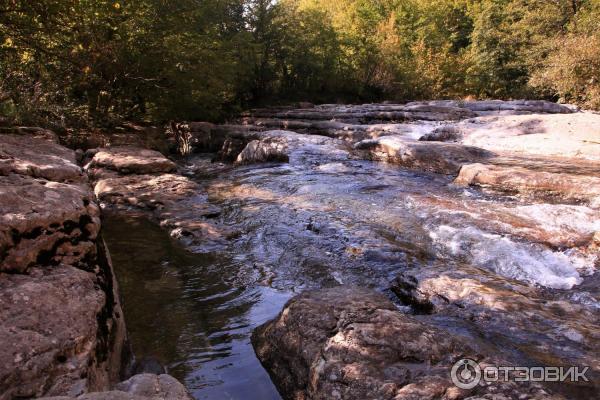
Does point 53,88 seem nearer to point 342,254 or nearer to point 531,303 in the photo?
point 342,254

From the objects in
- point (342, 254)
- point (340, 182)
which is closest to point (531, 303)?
point (342, 254)

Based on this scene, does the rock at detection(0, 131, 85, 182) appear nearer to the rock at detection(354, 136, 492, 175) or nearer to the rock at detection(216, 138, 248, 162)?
the rock at detection(354, 136, 492, 175)

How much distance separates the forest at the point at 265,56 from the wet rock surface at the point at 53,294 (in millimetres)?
4826

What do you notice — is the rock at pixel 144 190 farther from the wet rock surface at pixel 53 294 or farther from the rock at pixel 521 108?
the rock at pixel 521 108

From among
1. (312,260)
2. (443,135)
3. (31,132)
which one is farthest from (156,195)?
(443,135)

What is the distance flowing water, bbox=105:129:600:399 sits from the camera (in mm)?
3196

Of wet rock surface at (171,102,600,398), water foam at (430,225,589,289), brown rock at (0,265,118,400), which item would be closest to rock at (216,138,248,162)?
wet rock surface at (171,102,600,398)

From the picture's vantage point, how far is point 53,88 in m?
10.6

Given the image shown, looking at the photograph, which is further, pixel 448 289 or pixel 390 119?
pixel 390 119

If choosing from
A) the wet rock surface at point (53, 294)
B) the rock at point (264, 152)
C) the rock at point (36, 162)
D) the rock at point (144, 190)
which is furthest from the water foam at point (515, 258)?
the rock at point (264, 152)

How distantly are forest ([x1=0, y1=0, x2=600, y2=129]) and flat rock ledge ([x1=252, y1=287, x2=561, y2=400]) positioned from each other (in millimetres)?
6332

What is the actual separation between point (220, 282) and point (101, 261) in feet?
5.11

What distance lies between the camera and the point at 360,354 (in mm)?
2537

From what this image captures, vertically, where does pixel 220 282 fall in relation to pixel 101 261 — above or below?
below
